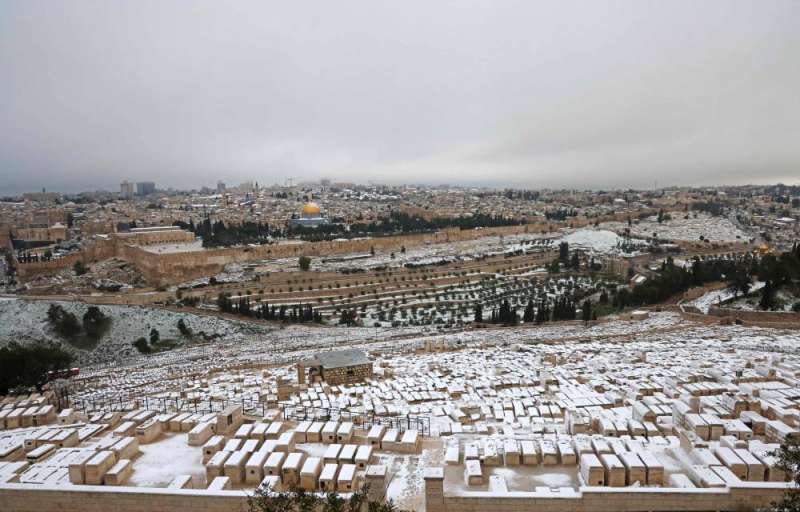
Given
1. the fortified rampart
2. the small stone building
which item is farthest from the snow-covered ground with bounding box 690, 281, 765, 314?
the fortified rampart

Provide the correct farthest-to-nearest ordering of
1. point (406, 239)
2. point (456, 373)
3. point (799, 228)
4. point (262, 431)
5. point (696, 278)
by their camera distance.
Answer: point (799, 228)
point (406, 239)
point (696, 278)
point (456, 373)
point (262, 431)

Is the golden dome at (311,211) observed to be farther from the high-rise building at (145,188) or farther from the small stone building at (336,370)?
the high-rise building at (145,188)

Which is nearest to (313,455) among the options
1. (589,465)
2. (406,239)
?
(589,465)

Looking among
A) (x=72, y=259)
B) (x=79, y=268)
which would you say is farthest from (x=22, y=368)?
(x=72, y=259)

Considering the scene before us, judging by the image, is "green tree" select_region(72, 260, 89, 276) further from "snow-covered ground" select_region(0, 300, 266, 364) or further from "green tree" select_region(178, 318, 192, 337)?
"green tree" select_region(178, 318, 192, 337)

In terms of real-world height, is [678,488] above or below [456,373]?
above

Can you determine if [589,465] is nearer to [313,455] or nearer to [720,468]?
[720,468]

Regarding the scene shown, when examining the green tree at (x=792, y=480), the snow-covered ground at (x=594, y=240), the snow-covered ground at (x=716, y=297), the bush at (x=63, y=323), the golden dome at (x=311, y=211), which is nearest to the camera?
the green tree at (x=792, y=480)

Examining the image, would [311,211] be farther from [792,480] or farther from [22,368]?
[792,480]

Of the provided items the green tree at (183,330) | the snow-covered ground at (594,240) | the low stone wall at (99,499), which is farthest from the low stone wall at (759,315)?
the snow-covered ground at (594,240)
